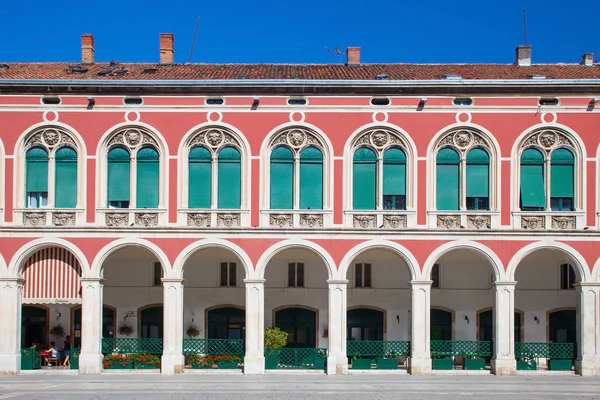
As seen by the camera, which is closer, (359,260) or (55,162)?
(55,162)

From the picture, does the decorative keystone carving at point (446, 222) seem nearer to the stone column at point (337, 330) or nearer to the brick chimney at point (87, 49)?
the stone column at point (337, 330)

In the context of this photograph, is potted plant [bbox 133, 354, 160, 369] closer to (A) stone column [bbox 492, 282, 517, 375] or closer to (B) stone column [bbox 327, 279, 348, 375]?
(B) stone column [bbox 327, 279, 348, 375]

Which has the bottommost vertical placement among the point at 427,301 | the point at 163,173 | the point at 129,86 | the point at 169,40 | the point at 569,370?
the point at 569,370

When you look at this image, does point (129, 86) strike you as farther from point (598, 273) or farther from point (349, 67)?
point (598, 273)

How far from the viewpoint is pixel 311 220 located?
3619 centimetres

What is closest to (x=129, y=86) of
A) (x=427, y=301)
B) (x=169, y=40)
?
(x=169, y=40)

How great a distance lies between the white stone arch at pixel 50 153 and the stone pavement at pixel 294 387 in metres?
7.18

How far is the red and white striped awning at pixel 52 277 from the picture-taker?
36594 mm

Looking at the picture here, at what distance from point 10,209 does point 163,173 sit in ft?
20.6

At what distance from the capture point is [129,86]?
36.3 metres

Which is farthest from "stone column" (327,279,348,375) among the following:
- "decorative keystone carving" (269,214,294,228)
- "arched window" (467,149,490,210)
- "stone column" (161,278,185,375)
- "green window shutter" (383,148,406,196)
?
"arched window" (467,149,490,210)

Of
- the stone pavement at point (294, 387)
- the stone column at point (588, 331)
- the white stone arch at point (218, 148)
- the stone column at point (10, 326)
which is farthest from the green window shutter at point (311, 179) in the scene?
the stone column at point (10, 326)

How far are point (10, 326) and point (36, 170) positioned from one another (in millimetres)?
6279

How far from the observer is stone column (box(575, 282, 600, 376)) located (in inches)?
1390
